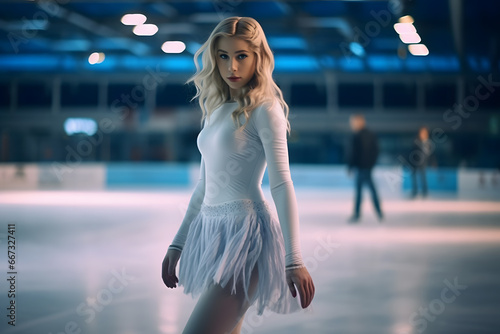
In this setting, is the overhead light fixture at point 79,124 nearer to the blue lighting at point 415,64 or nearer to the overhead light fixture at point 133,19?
the overhead light fixture at point 133,19

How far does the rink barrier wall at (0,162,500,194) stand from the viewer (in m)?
18.7

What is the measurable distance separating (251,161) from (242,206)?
13 cm

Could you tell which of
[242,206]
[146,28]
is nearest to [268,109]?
[242,206]

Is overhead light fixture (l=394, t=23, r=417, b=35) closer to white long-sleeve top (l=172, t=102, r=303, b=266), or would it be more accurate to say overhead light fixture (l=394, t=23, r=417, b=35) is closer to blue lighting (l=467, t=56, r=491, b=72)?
blue lighting (l=467, t=56, r=491, b=72)

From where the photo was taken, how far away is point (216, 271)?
1.69 metres

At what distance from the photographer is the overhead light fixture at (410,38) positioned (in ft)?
61.1

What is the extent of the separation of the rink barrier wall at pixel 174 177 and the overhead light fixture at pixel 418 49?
13.9 ft

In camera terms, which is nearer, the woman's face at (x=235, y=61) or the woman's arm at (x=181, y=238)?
the woman's face at (x=235, y=61)

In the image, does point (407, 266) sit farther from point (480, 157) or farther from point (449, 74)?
point (449, 74)

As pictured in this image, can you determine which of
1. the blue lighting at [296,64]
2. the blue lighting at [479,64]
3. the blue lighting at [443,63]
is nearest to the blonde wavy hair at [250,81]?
the blue lighting at [443,63]

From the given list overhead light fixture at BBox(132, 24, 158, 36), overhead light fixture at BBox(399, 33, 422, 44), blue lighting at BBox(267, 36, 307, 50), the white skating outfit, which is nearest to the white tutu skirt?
the white skating outfit

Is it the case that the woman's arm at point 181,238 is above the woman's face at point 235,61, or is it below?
below

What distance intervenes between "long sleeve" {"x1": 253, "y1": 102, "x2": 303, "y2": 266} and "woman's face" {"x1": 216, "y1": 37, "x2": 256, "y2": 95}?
151 millimetres

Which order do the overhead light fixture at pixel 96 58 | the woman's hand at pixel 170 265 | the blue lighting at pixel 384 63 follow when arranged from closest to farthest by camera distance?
the woman's hand at pixel 170 265, the overhead light fixture at pixel 96 58, the blue lighting at pixel 384 63
